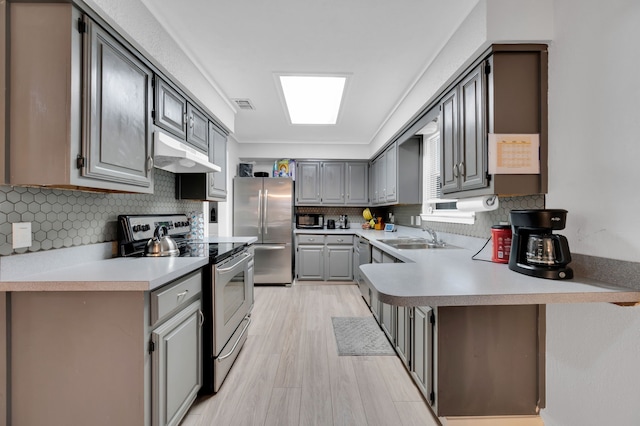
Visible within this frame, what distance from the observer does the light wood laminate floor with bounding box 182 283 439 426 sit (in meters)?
1.63

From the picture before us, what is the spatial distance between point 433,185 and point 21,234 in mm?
3370

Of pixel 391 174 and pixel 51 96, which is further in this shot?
pixel 391 174

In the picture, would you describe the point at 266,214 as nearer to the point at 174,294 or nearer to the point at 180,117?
the point at 180,117

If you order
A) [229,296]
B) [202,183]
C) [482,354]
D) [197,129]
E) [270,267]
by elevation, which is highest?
[197,129]

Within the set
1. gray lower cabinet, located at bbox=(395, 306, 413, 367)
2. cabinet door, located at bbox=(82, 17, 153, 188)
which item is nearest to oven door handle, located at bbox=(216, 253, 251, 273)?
cabinet door, located at bbox=(82, 17, 153, 188)

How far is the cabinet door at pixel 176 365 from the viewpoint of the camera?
49.8 inches

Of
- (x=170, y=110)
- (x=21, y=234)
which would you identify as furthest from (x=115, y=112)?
(x=21, y=234)

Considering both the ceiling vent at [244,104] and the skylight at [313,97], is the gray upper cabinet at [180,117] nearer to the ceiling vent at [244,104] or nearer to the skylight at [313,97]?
the ceiling vent at [244,104]

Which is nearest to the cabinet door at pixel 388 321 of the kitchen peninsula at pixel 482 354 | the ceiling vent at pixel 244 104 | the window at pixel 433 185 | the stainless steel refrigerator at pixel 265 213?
the kitchen peninsula at pixel 482 354

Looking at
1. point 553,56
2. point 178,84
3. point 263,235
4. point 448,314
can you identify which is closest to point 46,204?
point 178,84

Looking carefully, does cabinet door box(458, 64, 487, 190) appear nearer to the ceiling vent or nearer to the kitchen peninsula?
the kitchen peninsula

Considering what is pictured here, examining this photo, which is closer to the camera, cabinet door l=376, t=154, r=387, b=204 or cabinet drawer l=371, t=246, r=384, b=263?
cabinet drawer l=371, t=246, r=384, b=263

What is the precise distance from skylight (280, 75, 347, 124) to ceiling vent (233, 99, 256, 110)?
0.42 metres

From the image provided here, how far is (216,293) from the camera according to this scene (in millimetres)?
1797
